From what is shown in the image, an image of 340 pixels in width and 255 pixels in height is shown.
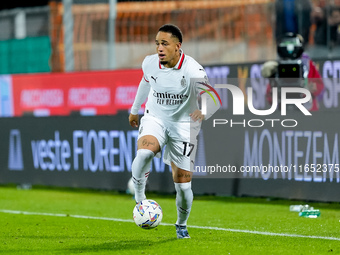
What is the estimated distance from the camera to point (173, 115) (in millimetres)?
8086

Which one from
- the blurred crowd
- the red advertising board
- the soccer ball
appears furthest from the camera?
the red advertising board

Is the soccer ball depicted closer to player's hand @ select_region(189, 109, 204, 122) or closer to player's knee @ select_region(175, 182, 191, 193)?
player's knee @ select_region(175, 182, 191, 193)

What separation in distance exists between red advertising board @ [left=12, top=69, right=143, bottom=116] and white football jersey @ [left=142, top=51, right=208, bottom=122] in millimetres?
7605

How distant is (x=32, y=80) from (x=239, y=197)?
7095 mm

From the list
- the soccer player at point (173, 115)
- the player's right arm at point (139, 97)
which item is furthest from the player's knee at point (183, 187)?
the player's right arm at point (139, 97)

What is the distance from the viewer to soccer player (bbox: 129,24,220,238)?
26.1 ft

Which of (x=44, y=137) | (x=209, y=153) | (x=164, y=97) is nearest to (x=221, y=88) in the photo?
(x=209, y=153)

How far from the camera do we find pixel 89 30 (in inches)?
672

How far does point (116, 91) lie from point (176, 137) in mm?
8643

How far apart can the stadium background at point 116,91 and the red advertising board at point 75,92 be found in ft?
0.08

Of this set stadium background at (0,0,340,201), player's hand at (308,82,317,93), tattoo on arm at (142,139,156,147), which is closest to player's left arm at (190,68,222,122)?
tattoo on arm at (142,139,156,147)

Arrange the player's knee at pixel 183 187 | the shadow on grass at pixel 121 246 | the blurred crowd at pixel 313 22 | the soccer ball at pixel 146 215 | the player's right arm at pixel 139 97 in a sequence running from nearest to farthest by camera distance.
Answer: the shadow on grass at pixel 121 246 → the soccer ball at pixel 146 215 → the player's knee at pixel 183 187 → the player's right arm at pixel 139 97 → the blurred crowd at pixel 313 22

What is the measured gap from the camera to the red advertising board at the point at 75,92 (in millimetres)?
16391

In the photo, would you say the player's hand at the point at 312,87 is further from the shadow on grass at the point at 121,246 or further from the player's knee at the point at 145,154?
the player's knee at the point at 145,154
